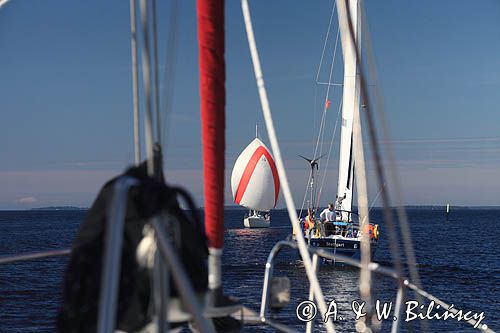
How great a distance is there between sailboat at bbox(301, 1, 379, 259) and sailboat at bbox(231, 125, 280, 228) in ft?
65.9

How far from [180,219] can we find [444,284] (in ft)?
97.0

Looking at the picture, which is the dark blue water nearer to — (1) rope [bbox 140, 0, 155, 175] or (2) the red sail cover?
(2) the red sail cover

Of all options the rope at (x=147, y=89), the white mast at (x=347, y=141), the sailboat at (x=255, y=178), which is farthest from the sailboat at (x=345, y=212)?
the rope at (x=147, y=89)

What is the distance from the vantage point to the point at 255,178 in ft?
201

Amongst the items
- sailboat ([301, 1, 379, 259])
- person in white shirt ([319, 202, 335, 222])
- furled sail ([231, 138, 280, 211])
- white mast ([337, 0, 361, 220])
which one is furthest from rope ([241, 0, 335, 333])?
furled sail ([231, 138, 280, 211])

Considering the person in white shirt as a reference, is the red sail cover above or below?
above

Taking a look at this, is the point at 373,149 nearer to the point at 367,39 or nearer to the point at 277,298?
the point at 367,39

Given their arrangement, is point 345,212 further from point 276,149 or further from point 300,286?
point 276,149

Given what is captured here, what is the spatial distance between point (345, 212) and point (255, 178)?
29230 millimetres

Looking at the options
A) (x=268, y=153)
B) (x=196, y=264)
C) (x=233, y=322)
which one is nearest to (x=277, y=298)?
(x=233, y=322)

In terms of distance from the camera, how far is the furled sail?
58.2 m

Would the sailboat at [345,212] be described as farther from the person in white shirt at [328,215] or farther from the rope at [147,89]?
the rope at [147,89]

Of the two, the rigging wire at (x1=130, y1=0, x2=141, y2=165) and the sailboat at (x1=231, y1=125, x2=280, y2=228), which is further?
the sailboat at (x1=231, y1=125, x2=280, y2=228)

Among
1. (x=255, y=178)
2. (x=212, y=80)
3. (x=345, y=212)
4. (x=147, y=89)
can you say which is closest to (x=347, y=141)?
(x=345, y=212)
